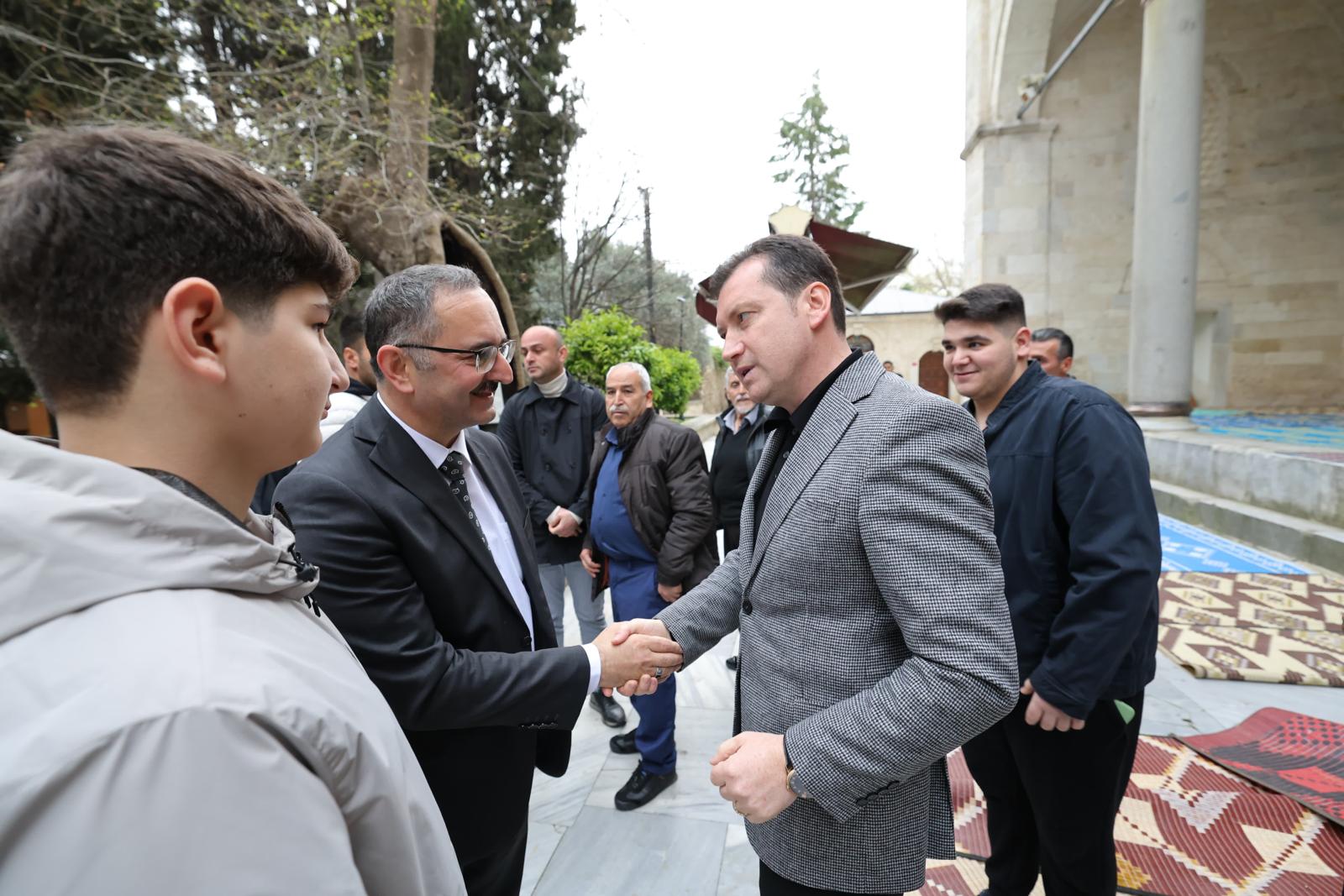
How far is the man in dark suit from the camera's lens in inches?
61.7

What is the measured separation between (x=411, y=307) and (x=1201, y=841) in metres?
3.83

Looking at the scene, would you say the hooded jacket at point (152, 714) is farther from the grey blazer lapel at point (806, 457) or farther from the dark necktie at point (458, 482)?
the dark necktie at point (458, 482)

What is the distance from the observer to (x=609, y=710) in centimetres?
396

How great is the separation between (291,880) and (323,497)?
116cm

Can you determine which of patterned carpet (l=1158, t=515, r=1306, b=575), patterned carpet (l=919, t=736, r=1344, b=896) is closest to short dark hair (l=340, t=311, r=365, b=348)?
patterned carpet (l=919, t=736, r=1344, b=896)

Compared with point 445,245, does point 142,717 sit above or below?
below

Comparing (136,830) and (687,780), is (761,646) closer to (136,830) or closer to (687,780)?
(136,830)

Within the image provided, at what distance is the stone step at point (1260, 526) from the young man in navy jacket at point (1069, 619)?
5.89 m

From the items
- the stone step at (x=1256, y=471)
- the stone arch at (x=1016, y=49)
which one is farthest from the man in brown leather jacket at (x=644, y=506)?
the stone arch at (x=1016, y=49)

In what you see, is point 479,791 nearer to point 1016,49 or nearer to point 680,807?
point 680,807

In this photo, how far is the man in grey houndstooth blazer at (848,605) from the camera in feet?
4.22

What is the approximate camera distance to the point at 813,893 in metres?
1.55

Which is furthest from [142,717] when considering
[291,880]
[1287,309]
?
[1287,309]

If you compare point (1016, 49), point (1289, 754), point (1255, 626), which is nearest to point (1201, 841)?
point (1289, 754)
